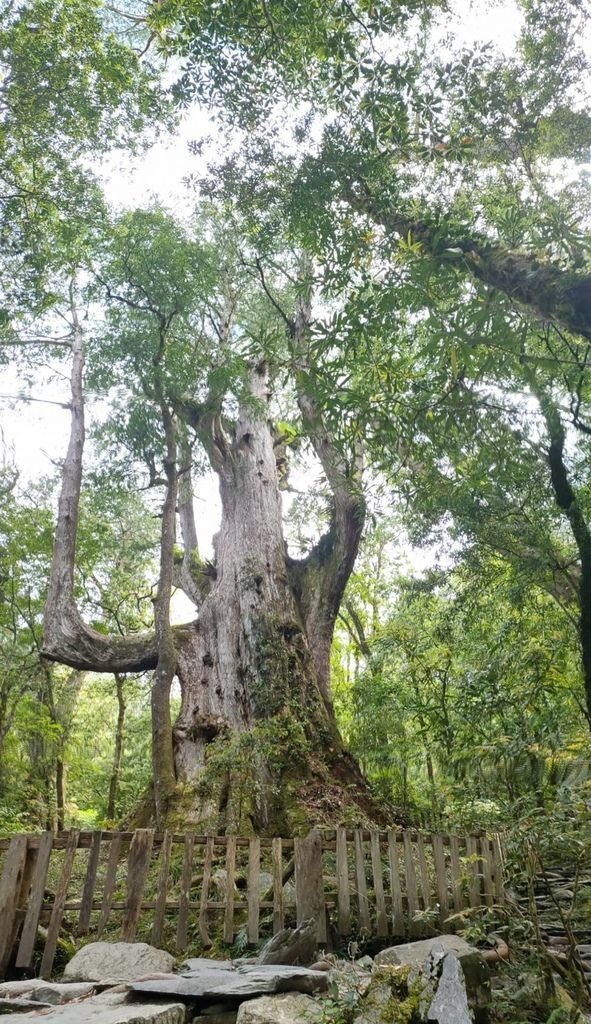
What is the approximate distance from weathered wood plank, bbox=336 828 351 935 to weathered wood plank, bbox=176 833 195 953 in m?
1.08

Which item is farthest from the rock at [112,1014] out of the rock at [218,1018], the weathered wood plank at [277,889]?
the weathered wood plank at [277,889]

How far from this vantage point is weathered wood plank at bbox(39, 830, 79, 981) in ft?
13.3

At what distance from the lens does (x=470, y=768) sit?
1147 cm

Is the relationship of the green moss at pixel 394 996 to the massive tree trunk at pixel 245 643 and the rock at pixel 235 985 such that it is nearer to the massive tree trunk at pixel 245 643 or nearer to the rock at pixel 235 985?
the rock at pixel 235 985

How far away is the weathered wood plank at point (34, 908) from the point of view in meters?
4.03

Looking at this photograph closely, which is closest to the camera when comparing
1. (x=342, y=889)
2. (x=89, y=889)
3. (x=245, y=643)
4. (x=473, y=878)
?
(x=89, y=889)

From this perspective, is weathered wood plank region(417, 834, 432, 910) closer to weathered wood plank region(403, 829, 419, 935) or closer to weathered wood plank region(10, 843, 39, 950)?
weathered wood plank region(403, 829, 419, 935)

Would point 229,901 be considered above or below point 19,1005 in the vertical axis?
above

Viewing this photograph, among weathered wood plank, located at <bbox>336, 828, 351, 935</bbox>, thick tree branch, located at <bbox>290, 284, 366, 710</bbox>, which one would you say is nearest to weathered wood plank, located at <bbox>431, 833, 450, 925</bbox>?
weathered wood plank, located at <bbox>336, 828, 351, 935</bbox>

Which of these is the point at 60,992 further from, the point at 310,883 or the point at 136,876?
the point at 310,883

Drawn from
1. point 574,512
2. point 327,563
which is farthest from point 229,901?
point 327,563

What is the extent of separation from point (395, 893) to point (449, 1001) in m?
2.64

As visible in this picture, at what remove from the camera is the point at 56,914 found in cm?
419

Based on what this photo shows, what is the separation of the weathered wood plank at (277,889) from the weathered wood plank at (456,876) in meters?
1.49
